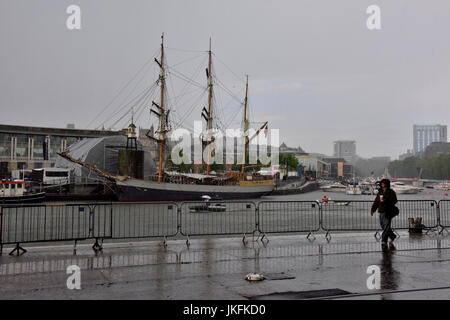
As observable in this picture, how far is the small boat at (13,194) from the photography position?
44466 millimetres

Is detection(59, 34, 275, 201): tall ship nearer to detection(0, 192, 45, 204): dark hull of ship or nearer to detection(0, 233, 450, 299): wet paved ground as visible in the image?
detection(0, 192, 45, 204): dark hull of ship

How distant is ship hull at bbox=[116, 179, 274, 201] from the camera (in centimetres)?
5578

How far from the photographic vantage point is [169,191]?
58.2 meters

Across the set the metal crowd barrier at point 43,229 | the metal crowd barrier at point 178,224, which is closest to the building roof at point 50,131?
the metal crowd barrier at point 178,224

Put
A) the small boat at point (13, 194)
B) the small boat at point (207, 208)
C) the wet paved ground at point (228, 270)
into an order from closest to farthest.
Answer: the wet paved ground at point (228, 270) → the small boat at point (207, 208) → the small boat at point (13, 194)

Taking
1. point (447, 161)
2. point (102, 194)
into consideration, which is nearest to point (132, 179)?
point (102, 194)

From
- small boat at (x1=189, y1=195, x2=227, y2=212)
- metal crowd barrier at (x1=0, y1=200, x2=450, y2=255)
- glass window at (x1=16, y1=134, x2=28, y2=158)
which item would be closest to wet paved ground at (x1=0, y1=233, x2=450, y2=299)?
metal crowd barrier at (x1=0, y1=200, x2=450, y2=255)

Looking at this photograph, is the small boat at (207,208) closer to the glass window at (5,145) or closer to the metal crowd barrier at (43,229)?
the metal crowd barrier at (43,229)

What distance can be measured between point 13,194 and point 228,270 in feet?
152

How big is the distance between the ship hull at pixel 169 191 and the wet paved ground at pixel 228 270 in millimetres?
45599

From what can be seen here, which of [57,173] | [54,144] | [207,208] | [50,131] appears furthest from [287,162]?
[207,208]

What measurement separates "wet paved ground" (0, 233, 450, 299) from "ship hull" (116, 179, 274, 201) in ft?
150

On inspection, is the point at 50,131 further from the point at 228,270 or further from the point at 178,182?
the point at 228,270
